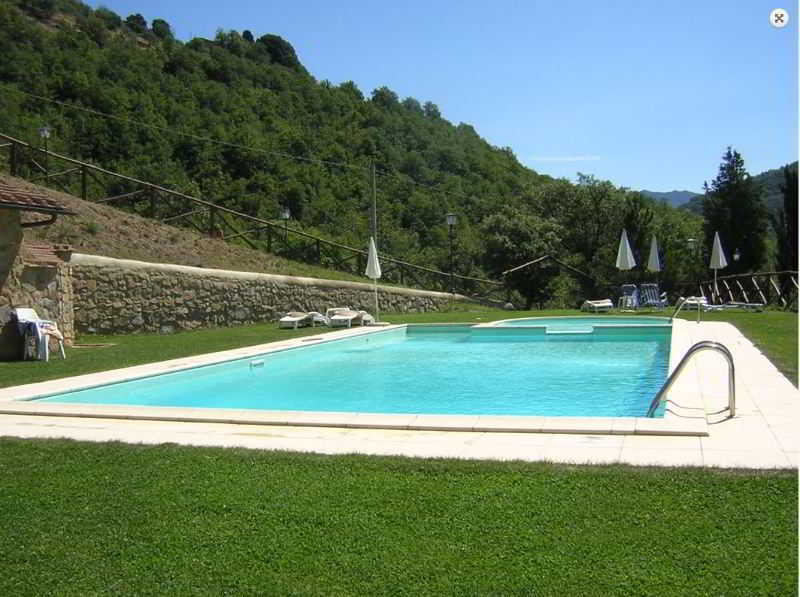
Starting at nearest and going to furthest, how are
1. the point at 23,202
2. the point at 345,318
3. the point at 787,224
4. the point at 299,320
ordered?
the point at 23,202, the point at 299,320, the point at 345,318, the point at 787,224

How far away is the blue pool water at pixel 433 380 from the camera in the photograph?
7.66 metres

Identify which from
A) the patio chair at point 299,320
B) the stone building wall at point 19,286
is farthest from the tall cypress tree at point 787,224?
the stone building wall at point 19,286

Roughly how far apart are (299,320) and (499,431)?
10.9 meters

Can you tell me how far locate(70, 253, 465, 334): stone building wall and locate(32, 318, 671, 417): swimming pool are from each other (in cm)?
401

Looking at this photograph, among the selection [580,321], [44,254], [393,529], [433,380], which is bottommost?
[433,380]

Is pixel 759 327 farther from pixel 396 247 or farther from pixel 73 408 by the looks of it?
pixel 396 247

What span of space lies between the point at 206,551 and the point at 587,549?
5.72ft

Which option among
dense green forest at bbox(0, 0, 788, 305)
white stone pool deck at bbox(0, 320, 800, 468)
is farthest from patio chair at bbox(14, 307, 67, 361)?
dense green forest at bbox(0, 0, 788, 305)

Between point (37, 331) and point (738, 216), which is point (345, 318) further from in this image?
point (738, 216)

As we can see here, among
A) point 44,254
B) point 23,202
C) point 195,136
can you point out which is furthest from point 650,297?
point 195,136

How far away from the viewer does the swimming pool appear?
25.1 feet

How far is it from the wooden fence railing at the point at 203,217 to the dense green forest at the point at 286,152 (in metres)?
1.02

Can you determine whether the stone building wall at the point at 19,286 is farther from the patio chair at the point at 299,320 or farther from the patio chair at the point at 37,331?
the patio chair at the point at 299,320

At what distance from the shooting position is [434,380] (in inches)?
375
